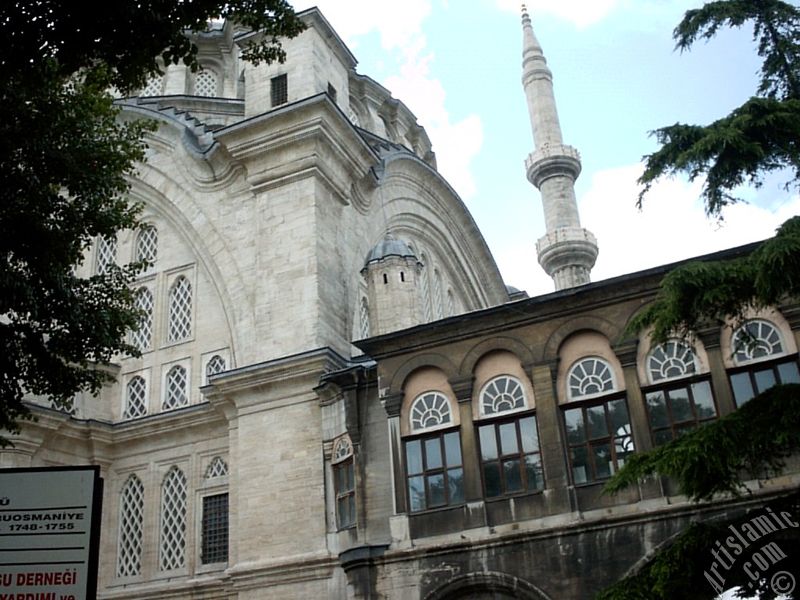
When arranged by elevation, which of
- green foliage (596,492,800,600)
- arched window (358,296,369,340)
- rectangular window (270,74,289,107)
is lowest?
green foliage (596,492,800,600)

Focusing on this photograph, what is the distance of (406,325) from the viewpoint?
19406 mm

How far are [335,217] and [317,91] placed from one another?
3.30 metres

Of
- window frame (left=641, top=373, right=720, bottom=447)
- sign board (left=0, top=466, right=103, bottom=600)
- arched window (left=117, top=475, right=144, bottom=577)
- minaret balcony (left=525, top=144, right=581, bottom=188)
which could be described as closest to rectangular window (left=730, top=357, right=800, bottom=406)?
window frame (left=641, top=373, right=720, bottom=447)

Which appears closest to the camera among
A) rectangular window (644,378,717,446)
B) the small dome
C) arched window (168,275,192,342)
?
rectangular window (644,378,717,446)

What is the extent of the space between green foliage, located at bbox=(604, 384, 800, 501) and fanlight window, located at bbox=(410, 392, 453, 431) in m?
7.44

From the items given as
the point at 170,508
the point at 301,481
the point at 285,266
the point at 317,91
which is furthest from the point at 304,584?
the point at 317,91

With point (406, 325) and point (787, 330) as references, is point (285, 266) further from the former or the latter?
point (787, 330)

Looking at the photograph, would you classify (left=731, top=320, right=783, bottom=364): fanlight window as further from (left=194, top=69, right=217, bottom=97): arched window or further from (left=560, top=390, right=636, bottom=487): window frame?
(left=194, top=69, right=217, bottom=97): arched window

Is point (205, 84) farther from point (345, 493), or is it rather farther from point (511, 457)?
point (511, 457)

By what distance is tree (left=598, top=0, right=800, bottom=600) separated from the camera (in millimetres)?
8320

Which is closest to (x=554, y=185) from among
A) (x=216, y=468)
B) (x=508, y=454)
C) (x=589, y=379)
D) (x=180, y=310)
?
(x=180, y=310)

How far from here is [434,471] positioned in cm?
1571

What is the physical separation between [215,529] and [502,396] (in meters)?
8.17

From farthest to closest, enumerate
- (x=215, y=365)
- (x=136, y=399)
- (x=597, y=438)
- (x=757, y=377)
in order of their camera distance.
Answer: (x=136, y=399) < (x=215, y=365) < (x=597, y=438) < (x=757, y=377)
